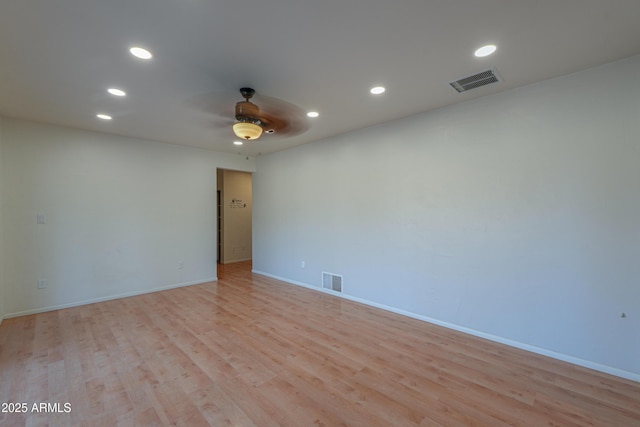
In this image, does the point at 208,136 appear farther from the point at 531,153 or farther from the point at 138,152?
the point at 531,153

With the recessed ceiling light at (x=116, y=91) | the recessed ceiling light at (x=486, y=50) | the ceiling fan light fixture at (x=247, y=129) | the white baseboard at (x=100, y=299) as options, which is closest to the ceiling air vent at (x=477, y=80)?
the recessed ceiling light at (x=486, y=50)

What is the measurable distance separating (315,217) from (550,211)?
338 centimetres

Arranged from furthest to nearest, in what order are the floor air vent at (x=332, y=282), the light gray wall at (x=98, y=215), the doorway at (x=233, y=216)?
1. the doorway at (x=233, y=216)
2. the floor air vent at (x=332, y=282)
3. the light gray wall at (x=98, y=215)

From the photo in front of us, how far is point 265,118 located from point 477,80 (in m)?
2.37

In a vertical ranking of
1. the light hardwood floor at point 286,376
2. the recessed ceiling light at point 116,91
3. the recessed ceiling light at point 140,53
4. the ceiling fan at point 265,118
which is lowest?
the light hardwood floor at point 286,376

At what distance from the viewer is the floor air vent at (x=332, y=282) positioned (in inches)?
181

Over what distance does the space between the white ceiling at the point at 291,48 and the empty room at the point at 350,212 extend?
0.02 metres

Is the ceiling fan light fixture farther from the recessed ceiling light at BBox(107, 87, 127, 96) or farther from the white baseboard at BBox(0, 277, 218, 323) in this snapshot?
the white baseboard at BBox(0, 277, 218, 323)

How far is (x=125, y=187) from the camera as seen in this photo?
4605 millimetres

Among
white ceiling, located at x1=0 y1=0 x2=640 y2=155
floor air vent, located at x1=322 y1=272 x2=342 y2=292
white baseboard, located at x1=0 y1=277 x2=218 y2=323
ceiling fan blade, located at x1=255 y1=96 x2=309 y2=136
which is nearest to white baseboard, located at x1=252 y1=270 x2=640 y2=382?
floor air vent, located at x1=322 y1=272 x2=342 y2=292

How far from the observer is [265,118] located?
128 inches

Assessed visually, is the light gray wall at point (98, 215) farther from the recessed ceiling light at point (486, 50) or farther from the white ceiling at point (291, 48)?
the recessed ceiling light at point (486, 50)

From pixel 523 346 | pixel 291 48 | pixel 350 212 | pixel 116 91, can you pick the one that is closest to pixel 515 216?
pixel 523 346

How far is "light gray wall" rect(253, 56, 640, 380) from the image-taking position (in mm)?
2361
